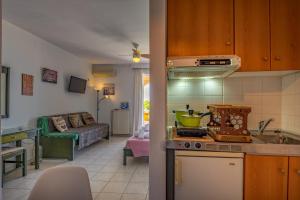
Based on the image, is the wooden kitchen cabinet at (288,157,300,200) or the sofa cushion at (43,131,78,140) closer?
the wooden kitchen cabinet at (288,157,300,200)

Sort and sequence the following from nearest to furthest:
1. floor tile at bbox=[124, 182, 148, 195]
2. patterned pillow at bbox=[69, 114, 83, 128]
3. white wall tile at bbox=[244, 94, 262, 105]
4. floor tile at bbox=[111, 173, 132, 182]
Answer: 1. white wall tile at bbox=[244, 94, 262, 105]
2. floor tile at bbox=[124, 182, 148, 195]
3. floor tile at bbox=[111, 173, 132, 182]
4. patterned pillow at bbox=[69, 114, 83, 128]

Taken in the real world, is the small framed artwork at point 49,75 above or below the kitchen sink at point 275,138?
above

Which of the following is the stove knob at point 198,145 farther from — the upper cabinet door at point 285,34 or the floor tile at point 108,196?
the floor tile at point 108,196

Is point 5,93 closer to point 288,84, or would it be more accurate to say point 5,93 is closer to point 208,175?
point 208,175

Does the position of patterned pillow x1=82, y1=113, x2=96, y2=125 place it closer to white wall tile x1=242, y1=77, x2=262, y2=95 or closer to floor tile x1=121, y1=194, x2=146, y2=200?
floor tile x1=121, y1=194, x2=146, y2=200

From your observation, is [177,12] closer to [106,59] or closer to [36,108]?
[36,108]

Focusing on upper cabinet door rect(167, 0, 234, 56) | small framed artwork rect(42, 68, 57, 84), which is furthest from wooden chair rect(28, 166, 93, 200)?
small framed artwork rect(42, 68, 57, 84)

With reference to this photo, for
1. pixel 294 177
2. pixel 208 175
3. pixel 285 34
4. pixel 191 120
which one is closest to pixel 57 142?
pixel 191 120

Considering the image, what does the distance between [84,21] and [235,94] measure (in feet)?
8.58

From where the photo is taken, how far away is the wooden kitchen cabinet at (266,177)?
164 centimetres

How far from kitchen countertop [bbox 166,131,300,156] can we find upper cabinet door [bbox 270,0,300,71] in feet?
2.33

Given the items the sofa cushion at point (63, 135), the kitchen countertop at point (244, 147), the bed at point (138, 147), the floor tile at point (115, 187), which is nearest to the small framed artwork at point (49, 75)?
the sofa cushion at point (63, 135)

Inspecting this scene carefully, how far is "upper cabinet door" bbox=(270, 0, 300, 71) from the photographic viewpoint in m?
1.85

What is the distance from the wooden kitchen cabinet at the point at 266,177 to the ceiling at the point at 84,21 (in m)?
2.30
